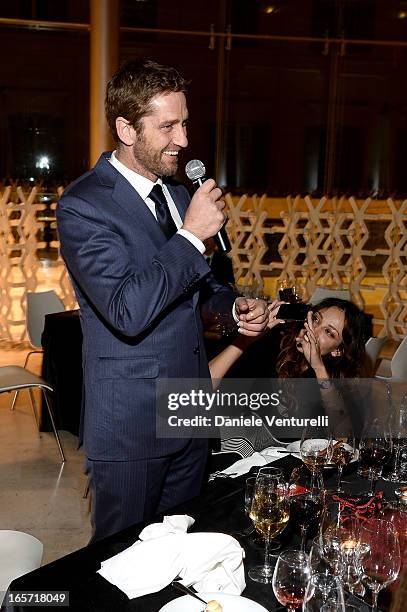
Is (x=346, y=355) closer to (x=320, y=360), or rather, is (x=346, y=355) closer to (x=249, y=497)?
(x=320, y=360)

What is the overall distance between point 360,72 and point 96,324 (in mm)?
8447

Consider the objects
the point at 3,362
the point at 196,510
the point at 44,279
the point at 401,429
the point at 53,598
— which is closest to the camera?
the point at 53,598

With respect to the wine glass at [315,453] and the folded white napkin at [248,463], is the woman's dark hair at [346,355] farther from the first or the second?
the wine glass at [315,453]

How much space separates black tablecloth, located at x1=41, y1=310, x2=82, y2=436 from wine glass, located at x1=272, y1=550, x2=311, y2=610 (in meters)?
3.00

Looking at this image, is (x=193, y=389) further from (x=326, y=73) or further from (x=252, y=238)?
(x=326, y=73)

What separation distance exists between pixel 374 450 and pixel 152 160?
84cm

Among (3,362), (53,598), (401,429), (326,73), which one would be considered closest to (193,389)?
(401,429)

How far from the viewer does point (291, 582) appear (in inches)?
47.7

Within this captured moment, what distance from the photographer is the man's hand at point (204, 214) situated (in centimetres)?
170

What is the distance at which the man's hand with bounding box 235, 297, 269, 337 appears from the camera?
6.48ft

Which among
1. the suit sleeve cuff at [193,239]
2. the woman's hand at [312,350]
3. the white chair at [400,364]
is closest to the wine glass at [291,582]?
the suit sleeve cuff at [193,239]

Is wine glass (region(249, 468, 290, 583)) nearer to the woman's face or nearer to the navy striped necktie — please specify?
the navy striped necktie

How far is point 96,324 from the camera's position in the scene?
1.78 metres

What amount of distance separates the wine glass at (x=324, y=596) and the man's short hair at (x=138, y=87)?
106cm
